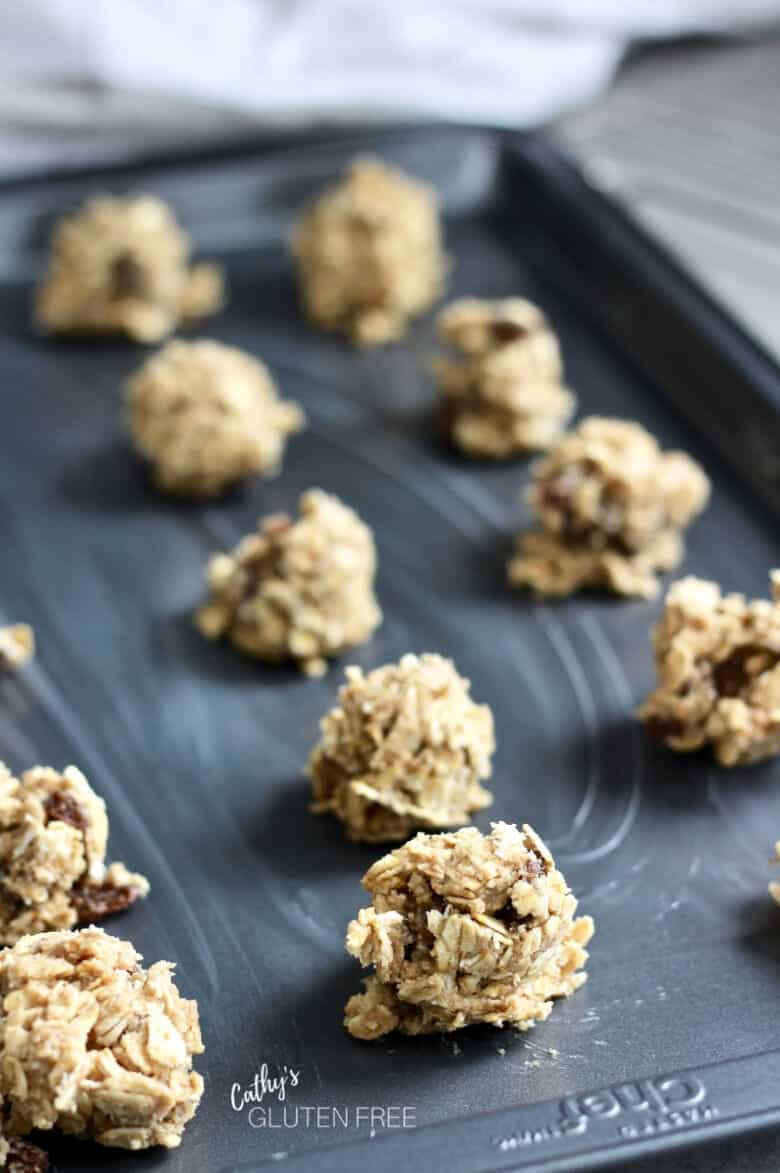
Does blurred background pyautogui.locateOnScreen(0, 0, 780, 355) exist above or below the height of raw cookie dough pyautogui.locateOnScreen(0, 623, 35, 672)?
above

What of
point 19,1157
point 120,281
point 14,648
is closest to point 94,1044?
point 19,1157

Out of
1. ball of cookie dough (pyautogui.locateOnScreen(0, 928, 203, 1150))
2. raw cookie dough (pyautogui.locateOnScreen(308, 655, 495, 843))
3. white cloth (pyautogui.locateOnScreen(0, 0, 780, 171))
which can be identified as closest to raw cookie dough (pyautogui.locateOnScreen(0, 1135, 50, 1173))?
ball of cookie dough (pyautogui.locateOnScreen(0, 928, 203, 1150))

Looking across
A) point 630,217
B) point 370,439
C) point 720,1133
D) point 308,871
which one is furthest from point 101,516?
point 720,1133

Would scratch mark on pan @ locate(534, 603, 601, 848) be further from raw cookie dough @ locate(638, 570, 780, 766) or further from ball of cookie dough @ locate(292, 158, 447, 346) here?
ball of cookie dough @ locate(292, 158, 447, 346)

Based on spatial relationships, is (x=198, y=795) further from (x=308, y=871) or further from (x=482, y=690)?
(x=482, y=690)

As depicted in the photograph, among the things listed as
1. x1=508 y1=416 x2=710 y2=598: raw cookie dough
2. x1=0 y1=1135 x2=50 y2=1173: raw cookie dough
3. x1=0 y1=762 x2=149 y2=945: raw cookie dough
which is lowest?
x1=0 y1=1135 x2=50 y2=1173: raw cookie dough

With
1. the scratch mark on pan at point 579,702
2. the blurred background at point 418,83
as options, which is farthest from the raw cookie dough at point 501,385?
the blurred background at point 418,83
